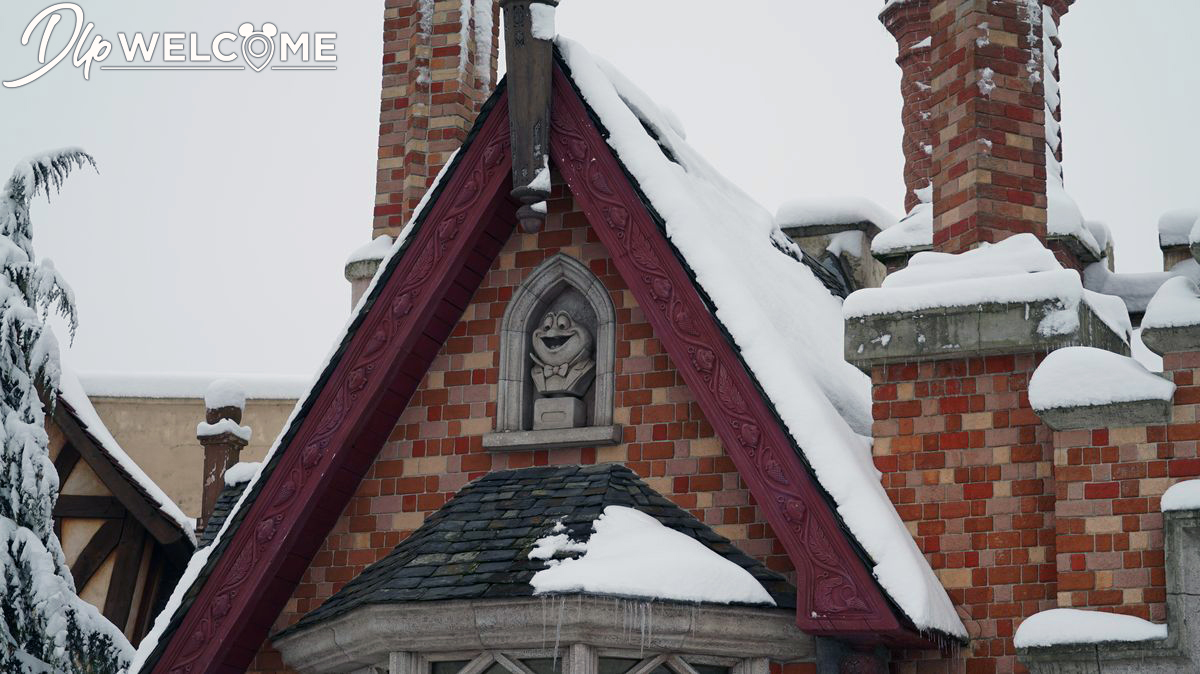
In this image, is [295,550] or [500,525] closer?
[500,525]

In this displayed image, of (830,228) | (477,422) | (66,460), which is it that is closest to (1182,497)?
(477,422)

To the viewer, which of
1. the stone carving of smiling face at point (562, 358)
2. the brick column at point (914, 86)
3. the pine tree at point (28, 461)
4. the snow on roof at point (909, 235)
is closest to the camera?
the stone carving of smiling face at point (562, 358)

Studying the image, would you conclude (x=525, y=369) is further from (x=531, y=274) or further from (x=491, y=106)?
(x=491, y=106)

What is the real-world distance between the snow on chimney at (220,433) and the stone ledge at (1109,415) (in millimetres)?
8222

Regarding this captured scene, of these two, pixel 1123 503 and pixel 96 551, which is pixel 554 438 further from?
pixel 96 551

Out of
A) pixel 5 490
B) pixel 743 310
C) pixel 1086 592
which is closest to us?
pixel 1086 592

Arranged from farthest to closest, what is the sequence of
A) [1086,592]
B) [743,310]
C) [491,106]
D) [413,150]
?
1. [413,150]
2. [491,106]
3. [743,310]
4. [1086,592]

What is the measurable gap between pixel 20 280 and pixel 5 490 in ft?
4.49

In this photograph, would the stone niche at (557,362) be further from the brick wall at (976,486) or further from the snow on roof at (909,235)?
the snow on roof at (909,235)

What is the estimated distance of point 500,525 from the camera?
9664mm

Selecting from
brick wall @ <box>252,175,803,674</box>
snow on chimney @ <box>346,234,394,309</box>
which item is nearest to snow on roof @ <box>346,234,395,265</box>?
snow on chimney @ <box>346,234,394,309</box>

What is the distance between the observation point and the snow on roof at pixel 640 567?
29.0ft

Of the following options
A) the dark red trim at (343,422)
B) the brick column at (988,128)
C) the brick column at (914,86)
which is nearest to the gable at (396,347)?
the dark red trim at (343,422)

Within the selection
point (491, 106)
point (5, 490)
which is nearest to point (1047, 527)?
point (491, 106)
